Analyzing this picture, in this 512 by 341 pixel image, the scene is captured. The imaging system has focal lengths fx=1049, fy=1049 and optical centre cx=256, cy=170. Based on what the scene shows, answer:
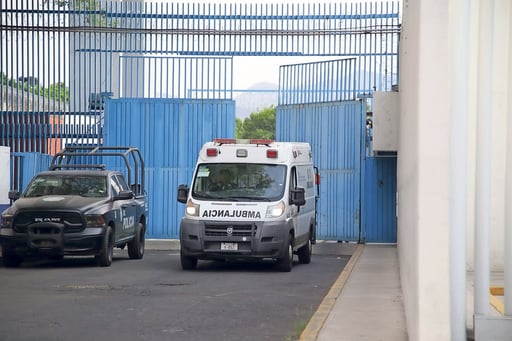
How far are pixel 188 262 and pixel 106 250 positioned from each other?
1.61 m

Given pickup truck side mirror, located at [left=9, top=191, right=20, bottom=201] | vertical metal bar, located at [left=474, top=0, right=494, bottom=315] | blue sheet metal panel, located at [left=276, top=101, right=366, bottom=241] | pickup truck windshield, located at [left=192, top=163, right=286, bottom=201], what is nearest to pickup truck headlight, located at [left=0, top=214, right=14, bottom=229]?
pickup truck side mirror, located at [left=9, top=191, right=20, bottom=201]

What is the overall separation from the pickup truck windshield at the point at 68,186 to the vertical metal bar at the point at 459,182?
41.9 ft

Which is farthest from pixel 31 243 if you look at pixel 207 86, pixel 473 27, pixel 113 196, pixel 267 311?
pixel 207 86

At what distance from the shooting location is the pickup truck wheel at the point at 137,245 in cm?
2259

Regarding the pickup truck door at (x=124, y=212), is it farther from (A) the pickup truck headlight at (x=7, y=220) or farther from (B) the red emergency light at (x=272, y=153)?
(B) the red emergency light at (x=272, y=153)

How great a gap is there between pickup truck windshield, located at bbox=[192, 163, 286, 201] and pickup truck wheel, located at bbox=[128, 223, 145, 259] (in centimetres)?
315

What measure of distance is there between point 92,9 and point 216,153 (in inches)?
406

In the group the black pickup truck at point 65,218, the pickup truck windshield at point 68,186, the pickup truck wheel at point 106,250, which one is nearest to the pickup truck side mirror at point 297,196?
the black pickup truck at point 65,218

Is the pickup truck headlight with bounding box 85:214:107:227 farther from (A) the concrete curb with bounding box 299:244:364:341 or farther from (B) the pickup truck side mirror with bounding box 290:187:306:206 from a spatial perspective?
(A) the concrete curb with bounding box 299:244:364:341

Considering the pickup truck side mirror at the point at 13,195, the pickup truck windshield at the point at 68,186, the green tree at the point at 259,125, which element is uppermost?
the green tree at the point at 259,125

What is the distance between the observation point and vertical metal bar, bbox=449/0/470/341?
8727mm

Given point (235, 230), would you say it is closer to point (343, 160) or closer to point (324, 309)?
point (324, 309)

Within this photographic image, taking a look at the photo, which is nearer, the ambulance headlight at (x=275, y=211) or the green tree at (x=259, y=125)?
the ambulance headlight at (x=275, y=211)

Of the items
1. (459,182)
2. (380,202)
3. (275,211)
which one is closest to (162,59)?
(380,202)
